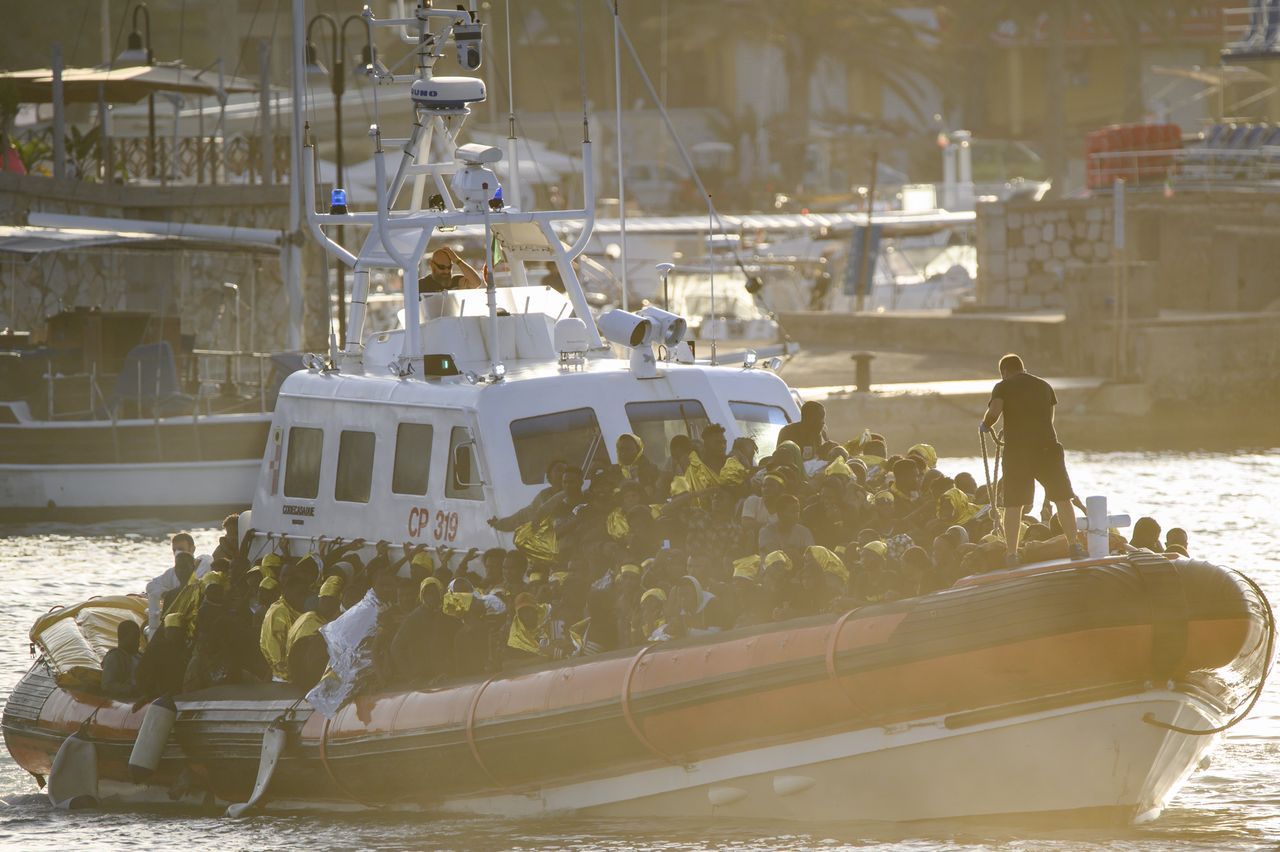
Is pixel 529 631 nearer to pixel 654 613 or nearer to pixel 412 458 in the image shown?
pixel 654 613

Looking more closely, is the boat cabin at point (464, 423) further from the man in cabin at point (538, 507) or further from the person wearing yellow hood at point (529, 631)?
the person wearing yellow hood at point (529, 631)

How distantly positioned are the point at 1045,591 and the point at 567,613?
273cm

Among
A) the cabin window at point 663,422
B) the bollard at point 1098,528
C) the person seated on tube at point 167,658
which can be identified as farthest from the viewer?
the person seated on tube at point 167,658

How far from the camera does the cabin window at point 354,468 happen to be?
458 inches

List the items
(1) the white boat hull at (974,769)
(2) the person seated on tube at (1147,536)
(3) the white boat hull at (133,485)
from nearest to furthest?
(1) the white boat hull at (974,769), (2) the person seated on tube at (1147,536), (3) the white boat hull at (133,485)

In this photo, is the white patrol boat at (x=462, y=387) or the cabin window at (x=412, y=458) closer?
the white patrol boat at (x=462, y=387)

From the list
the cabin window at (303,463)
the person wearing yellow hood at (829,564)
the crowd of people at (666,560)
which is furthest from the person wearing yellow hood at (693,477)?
the cabin window at (303,463)

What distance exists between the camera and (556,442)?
11.1 metres

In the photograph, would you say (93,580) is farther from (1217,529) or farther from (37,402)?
(1217,529)

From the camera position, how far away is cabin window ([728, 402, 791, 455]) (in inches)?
464

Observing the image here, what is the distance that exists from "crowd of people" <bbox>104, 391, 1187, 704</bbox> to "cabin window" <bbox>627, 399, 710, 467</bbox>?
0.12 m

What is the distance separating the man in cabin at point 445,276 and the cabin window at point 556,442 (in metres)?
1.98

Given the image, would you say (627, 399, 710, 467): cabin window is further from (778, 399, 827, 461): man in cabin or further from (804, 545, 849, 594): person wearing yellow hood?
(804, 545, 849, 594): person wearing yellow hood

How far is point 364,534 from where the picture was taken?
1159cm
